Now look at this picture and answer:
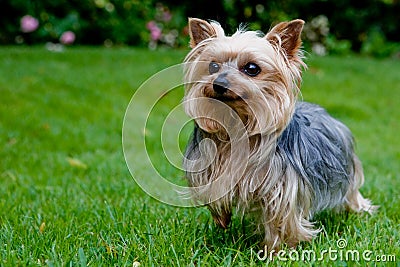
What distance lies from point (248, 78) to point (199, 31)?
0.44 m

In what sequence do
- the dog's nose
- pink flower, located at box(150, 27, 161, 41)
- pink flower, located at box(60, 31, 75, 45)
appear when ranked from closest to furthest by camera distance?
the dog's nose < pink flower, located at box(60, 31, 75, 45) < pink flower, located at box(150, 27, 161, 41)

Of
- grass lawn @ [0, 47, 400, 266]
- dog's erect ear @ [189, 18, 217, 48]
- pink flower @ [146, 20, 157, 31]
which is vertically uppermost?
dog's erect ear @ [189, 18, 217, 48]

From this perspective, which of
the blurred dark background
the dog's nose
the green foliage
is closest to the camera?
the dog's nose

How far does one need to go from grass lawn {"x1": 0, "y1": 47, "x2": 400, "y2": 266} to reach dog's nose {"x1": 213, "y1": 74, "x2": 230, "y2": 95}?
2.74 ft

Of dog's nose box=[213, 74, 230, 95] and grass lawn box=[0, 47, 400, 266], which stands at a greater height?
dog's nose box=[213, 74, 230, 95]

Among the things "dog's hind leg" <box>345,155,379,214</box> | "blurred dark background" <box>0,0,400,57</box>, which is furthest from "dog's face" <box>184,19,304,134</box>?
"blurred dark background" <box>0,0,400,57</box>

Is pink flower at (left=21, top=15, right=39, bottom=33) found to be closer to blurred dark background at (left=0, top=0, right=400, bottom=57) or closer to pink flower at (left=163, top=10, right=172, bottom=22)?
blurred dark background at (left=0, top=0, right=400, bottom=57)

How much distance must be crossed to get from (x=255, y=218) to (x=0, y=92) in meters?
5.58

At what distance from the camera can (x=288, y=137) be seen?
2.99 meters

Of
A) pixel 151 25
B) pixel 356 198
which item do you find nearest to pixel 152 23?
pixel 151 25

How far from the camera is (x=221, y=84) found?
263 cm

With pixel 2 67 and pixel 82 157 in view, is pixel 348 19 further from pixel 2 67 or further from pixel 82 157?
pixel 82 157

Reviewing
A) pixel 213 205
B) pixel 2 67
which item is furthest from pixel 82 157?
pixel 2 67

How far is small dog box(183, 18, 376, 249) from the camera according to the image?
274cm
